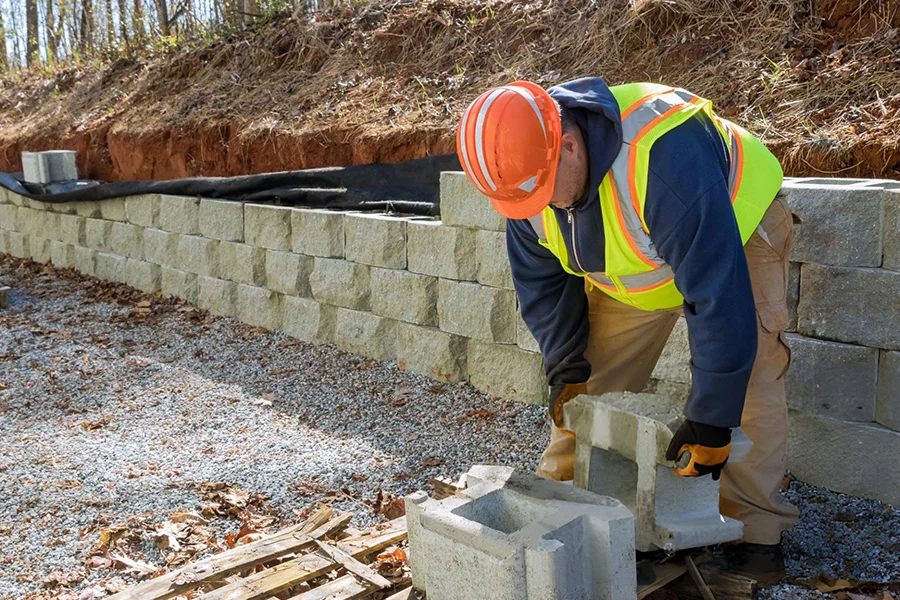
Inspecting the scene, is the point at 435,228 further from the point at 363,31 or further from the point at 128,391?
the point at 363,31

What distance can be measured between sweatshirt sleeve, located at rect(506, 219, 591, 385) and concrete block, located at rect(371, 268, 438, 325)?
2.29 metres

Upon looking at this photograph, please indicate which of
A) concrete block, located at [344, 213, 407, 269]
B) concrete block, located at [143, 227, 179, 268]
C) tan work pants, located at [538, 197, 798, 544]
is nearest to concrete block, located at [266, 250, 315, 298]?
concrete block, located at [344, 213, 407, 269]

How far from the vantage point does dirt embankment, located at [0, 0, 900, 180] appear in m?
4.91

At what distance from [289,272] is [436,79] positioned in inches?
83.0

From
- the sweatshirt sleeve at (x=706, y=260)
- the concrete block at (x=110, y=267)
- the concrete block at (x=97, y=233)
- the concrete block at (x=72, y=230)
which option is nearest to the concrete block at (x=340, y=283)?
the concrete block at (x=110, y=267)

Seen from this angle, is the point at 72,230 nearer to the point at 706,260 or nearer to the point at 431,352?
the point at 431,352

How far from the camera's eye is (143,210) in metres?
8.61

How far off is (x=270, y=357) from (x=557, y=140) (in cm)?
439

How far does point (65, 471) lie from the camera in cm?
465

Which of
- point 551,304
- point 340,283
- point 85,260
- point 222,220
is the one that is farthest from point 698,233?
point 85,260

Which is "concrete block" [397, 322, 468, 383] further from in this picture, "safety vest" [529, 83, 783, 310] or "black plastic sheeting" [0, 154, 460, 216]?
"safety vest" [529, 83, 783, 310]

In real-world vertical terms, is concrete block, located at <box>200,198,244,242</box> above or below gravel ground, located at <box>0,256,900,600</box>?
above

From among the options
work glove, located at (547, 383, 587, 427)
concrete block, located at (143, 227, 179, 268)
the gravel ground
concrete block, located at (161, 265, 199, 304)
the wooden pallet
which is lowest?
the gravel ground

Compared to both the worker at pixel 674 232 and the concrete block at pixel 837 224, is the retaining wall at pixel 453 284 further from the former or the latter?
the worker at pixel 674 232
